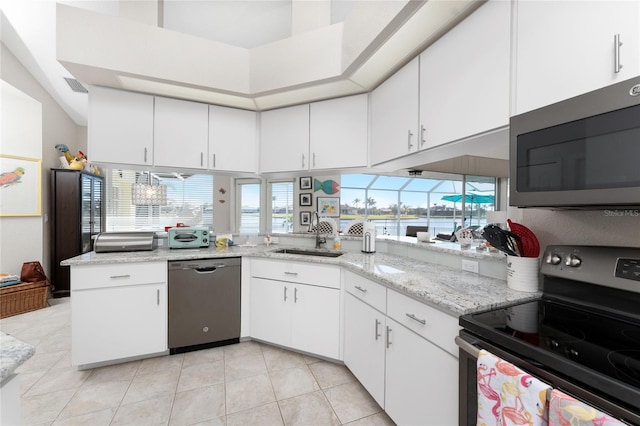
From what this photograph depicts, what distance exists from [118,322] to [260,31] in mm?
2983

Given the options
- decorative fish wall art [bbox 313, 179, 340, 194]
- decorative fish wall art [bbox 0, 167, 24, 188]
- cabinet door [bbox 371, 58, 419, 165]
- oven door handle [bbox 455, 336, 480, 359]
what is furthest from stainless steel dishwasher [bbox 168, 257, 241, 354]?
decorative fish wall art [bbox 313, 179, 340, 194]

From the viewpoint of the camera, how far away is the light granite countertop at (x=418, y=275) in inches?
45.7

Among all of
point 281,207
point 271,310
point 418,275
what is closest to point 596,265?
point 418,275

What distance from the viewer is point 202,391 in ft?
6.08

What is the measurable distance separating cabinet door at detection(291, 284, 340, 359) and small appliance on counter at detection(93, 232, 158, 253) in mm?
1472

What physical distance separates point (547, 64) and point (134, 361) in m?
3.29

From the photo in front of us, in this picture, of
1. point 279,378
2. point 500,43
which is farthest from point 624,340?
point 279,378

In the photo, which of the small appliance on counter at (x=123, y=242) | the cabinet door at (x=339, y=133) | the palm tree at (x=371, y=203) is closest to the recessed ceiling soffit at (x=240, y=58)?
the cabinet door at (x=339, y=133)

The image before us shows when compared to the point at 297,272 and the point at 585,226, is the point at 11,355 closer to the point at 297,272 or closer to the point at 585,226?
the point at 297,272

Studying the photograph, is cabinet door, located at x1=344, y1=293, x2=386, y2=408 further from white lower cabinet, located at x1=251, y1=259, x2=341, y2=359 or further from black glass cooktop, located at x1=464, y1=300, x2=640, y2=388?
black glass cooktop, located at x1=464, y1=300, x2=640, y2=388

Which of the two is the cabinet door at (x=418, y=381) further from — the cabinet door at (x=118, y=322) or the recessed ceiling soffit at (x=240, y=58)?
the cabinet door at (x=118, y=322)

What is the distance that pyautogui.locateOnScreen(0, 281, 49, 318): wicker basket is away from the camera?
3.13m

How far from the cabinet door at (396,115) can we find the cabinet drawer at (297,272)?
39.9 inches

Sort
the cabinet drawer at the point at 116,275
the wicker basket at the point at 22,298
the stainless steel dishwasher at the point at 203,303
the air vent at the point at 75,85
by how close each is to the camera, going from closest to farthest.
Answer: the cabinet drawer at the point at 116,275, the stainless steel dishwasher at the point at 203,303, the wicker basket at the point at 22,298, the air vent at the point at 75,85
